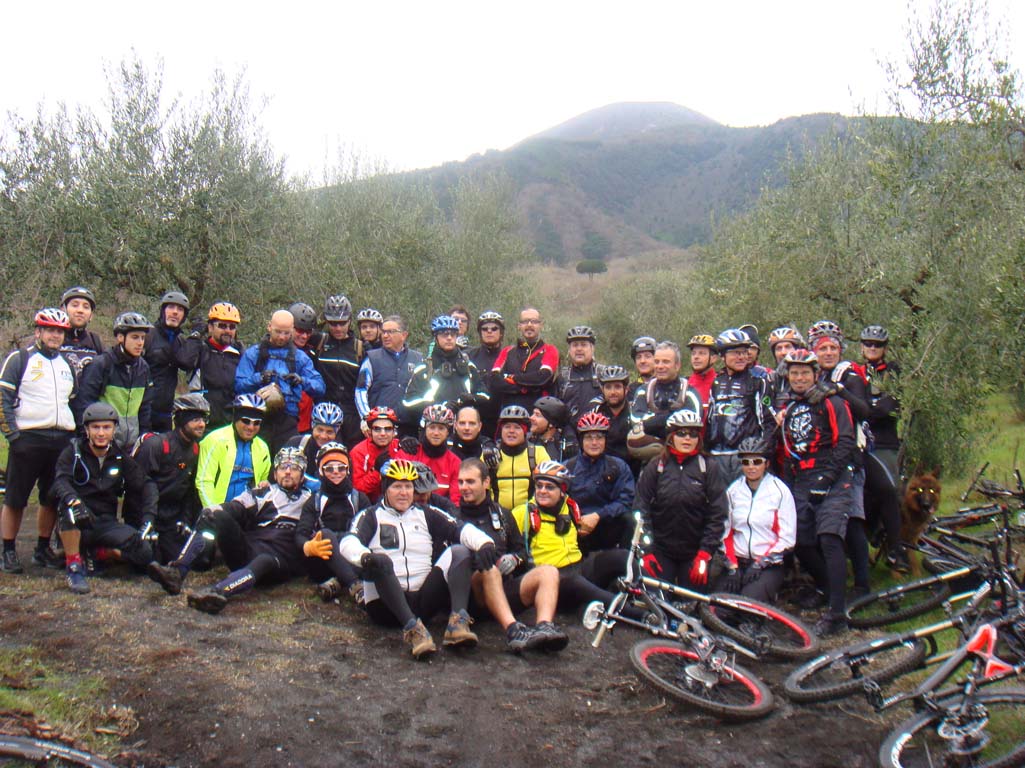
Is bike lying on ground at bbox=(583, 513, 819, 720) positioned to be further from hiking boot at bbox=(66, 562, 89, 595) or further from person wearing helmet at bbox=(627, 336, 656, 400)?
hiking boot at bbox=(66, 562, 89, 595)

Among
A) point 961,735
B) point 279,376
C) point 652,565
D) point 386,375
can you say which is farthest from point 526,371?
point 961,735

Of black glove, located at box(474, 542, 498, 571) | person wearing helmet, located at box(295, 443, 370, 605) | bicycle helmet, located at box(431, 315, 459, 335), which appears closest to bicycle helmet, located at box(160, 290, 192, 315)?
person wearing helmet, located at box(295, 443, 370, 605)

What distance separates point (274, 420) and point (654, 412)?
4061 millimetres

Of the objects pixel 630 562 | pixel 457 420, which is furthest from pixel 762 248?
pixel 630 562

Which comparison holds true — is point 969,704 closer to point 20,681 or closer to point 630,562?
point 630,562

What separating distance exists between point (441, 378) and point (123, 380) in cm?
328

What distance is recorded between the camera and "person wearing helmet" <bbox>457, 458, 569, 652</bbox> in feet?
20.7

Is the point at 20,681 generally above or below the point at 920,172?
below

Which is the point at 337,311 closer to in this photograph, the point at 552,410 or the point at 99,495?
the point at 552,410

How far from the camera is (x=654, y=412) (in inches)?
323

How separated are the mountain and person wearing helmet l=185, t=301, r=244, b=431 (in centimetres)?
9537

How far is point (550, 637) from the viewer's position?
20.4 ft

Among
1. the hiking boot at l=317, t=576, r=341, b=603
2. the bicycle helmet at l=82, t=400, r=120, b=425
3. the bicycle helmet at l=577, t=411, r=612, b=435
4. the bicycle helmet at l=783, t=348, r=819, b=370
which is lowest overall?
the hiking boot at l=317, t=576, r=341, b=603

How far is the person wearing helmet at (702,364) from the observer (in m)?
8.30
